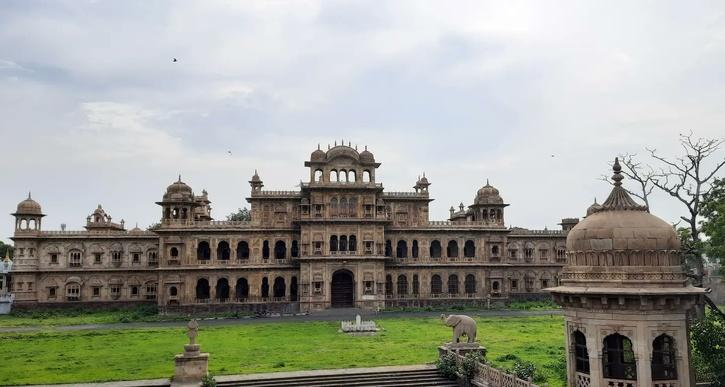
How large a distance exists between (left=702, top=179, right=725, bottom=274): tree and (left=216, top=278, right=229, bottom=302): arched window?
41005 mm

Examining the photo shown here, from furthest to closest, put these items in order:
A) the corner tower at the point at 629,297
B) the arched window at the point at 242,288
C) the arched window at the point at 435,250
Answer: the arched window at the point at 435,250 → the arched window at the point at 242,288 → the corner tower at the point at 629,297

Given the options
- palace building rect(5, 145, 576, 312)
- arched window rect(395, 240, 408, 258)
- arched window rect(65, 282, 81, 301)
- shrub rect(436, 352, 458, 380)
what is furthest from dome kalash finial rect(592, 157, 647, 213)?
arched window rect(65, 282, 81, 301)

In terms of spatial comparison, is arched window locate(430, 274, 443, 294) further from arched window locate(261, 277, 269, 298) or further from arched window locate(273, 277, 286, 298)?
arched window locate(261, 277, 269, 298)

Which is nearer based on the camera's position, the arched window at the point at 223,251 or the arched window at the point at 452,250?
the arched window at the point at 223,251

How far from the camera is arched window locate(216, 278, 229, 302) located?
5253 centimetres

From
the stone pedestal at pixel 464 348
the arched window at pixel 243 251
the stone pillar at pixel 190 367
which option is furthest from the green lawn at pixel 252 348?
the arched window at pixel 243 251

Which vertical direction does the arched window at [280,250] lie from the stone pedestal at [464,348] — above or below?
above

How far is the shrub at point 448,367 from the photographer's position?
66.6 ft

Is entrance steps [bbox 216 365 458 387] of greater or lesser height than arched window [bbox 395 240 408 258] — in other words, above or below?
below

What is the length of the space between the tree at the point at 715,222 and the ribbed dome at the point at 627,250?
1064cm

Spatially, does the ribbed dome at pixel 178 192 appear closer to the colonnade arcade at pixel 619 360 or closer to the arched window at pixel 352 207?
the arched window at pixel 352 207

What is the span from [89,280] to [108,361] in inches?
1282

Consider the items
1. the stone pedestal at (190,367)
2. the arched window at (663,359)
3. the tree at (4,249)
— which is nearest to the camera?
the arched window at (663,359)

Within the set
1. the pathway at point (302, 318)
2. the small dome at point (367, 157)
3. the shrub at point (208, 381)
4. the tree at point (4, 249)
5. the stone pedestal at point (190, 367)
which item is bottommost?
the pathway at point (302, 318)
